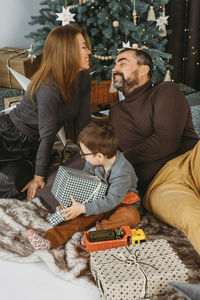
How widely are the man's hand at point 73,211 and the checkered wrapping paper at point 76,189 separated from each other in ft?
0.08

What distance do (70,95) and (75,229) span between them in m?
0.85

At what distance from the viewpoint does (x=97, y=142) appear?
176 cm

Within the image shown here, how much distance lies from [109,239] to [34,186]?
69cm

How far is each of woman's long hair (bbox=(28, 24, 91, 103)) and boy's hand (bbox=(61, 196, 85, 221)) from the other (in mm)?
724

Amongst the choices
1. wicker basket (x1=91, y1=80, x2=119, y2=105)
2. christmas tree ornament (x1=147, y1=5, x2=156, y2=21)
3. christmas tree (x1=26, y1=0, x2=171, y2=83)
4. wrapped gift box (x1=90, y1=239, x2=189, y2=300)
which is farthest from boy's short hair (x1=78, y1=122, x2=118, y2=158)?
christmas tree ornament (x1=147, y1=5, x2=156, y2=21)

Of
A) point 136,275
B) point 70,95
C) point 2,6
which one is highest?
point 2,6

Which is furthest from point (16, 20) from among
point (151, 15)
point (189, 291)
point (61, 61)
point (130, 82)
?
point (189, 291)

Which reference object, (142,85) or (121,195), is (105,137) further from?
(142,85)

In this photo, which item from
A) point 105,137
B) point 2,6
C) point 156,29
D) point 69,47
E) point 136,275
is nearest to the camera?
point 136,275

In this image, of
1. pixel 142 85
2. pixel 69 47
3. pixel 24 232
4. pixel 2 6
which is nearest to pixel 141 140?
pixel 142 85

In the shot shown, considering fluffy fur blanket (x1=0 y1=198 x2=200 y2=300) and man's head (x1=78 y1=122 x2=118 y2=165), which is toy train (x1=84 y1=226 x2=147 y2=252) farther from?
man's head (x1=78 y1=122 x2=118 y2=165)

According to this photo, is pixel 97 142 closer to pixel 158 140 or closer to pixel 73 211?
pixel 73 211

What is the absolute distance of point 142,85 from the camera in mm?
2227

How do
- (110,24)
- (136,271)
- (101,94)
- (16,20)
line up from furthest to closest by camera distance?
(16,20) < (101,94) < (110,24) < (136,271)
